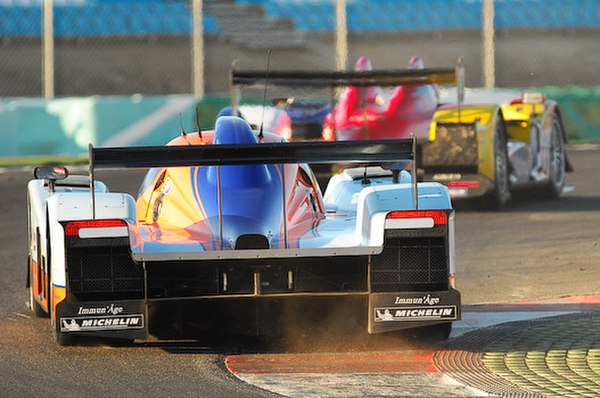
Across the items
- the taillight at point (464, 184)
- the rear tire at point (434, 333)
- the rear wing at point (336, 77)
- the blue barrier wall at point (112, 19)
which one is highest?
the blue barrier wall at point (112, 19)

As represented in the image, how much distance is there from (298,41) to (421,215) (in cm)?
2465

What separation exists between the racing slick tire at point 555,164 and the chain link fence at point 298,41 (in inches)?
410

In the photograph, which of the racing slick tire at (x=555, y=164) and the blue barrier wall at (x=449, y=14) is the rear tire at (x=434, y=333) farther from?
the blue barrier wall at (x=449, y=14)

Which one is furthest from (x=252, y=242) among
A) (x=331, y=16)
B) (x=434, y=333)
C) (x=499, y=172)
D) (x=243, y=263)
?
(x=331, y=16)

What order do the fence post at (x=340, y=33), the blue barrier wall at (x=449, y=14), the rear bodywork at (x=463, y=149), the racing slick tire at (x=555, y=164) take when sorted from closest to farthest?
the rear bodywork at (x=463, y=149), the racing slick tire at (x=555, y=164), the fence post at (x=340, y=33), the blue barrier wall at (x=449, y=14)

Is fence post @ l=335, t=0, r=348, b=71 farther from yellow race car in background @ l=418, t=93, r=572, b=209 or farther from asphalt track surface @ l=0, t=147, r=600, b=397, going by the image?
asphalt track surface @ l=0, t=147, r=600, b=397

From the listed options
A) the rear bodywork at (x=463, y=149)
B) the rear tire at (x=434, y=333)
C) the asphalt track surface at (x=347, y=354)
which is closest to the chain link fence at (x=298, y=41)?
the rear bodywork at (x=463, y=149)

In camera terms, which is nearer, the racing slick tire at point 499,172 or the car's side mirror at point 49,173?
the car's side mirror at point 49,173

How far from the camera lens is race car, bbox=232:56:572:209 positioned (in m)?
15.7

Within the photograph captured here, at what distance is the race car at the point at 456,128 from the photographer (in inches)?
616

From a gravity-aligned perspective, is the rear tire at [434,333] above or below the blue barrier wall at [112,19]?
below

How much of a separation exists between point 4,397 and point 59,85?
70.5ft

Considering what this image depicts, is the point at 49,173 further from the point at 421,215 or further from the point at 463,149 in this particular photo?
the point at 463,149

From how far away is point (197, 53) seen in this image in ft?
90.0
